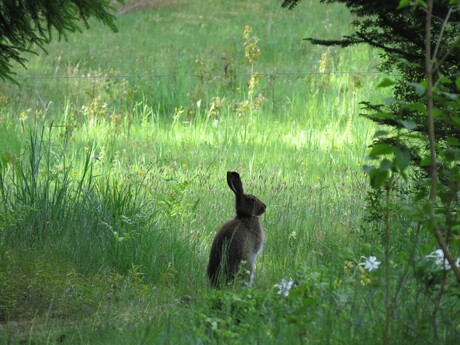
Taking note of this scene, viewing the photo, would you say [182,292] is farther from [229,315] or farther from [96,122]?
[96,122]

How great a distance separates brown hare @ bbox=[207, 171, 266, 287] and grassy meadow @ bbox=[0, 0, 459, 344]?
0.18m

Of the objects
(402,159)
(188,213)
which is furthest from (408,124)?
(188,213)

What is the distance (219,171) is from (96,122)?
8.71 ft

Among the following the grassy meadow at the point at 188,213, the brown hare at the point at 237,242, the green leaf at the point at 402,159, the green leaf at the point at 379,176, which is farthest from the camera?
the brown hare at the point at 237,242

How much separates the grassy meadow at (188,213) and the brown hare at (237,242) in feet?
0.58

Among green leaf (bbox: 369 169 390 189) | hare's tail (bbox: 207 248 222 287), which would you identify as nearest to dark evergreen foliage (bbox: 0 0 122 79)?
hare's tail (bbox: 207 248 222 287)

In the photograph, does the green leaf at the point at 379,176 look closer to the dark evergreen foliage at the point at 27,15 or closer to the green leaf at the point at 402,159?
the green leaf at the point at 402,159

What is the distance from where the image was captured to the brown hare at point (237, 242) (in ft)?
19.1

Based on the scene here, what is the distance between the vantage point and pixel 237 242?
19.6 ft

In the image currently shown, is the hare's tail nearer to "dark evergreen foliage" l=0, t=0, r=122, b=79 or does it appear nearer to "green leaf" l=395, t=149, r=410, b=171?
"dark evergreen foliage" l=0, t=0, r=122, b=79

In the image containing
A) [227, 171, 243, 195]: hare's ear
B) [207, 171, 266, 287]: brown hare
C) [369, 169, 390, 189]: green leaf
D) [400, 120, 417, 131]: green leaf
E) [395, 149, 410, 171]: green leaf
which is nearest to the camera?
[400, 120, 417, 131]: green leaf

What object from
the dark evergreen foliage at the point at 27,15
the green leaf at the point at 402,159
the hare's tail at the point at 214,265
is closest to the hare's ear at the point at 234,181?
the hare's tail at the point at 214,265

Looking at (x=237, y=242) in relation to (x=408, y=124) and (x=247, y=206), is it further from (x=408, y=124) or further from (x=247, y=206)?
(x=408, y=124)

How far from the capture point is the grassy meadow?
448cm
